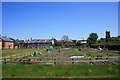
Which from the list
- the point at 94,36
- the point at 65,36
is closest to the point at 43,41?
the point at 65,36

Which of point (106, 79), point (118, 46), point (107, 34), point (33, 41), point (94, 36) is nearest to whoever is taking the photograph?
point (106, 79)

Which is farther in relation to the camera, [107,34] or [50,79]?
[107,34]

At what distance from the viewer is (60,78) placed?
9297 millimetres

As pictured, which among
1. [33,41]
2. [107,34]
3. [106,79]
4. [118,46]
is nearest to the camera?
[106,79]

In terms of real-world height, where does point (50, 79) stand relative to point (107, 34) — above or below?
below

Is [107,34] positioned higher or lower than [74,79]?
higher

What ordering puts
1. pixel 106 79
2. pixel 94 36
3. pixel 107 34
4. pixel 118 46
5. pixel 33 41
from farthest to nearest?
pixel 33 41 < pixel 94 36 < pixel 107 34 < pixel 118 46 < pixel 106 79

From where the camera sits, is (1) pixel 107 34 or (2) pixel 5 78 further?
(1) pixel 107 34

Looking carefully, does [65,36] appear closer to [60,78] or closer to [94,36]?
[94,36]

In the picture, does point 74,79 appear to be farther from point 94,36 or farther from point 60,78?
point 94,36

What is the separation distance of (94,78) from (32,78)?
3.73 meters

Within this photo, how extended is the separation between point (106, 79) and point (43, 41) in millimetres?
140613

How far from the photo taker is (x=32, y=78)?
9.31 metres

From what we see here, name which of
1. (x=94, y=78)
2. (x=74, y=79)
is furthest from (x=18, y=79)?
(x=94, y=78)
